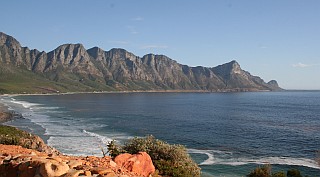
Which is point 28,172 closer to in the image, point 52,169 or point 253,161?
point 52,169

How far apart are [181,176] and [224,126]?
2435 inches

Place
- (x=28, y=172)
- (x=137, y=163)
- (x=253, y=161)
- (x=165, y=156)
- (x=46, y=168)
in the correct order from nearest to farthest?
(x=46, y=168) < (x=28, y=172) < (x=137, y=163) < (x=165, y=156) < (x=253, y=161)

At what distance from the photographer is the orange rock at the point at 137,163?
1772 cm

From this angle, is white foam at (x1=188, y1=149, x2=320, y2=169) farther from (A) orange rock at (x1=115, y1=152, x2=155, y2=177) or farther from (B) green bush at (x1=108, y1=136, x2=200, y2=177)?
(A) orange rock at (x1=115, y1=152, x2=155, y2=177)

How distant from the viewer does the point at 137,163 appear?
59.8 feet

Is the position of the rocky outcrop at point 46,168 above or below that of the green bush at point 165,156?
above

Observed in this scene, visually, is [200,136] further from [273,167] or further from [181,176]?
[181,176]

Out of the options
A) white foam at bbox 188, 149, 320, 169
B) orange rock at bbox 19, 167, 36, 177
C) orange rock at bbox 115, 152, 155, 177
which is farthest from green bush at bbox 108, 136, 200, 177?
white foam at bbox 188, 149, 320, 169

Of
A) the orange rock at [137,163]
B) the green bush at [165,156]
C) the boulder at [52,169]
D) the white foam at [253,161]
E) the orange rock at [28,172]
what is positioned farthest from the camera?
the white foam at [253,161]

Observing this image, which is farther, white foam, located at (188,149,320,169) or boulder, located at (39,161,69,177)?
white foam, located at (188,149,320,169)

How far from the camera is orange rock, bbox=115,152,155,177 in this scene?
17719 millimetres

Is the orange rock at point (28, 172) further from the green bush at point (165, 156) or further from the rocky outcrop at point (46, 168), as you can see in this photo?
the green bush at point (165, 156)

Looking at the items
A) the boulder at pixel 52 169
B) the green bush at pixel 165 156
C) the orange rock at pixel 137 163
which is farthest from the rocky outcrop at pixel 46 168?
the green bush at pixel 165 156

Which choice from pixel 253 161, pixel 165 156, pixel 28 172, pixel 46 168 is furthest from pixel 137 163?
pixel 253 161
